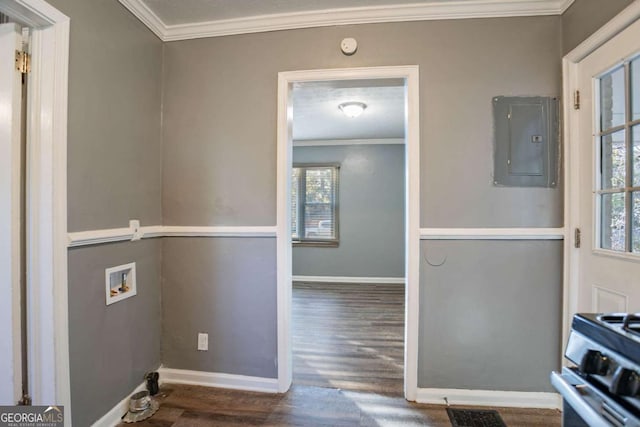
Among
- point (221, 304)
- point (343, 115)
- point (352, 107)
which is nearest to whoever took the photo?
point (221, 304)

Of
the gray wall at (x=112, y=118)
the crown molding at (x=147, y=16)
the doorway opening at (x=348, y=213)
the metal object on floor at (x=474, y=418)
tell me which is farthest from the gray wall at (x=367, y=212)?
the gray wall at (x=112, y=118)

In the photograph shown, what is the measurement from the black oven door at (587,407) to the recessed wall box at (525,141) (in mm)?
1282

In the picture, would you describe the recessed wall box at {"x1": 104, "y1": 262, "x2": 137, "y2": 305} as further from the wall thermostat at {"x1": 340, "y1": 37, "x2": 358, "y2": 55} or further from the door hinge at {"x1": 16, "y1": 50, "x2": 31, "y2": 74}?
the wall thermostat at {"x1": 340, "y1": 37, "x2": 358, "y2": 55}

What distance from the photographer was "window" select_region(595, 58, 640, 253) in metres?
1.40

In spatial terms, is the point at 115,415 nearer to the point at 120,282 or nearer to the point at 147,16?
the point at 120,282

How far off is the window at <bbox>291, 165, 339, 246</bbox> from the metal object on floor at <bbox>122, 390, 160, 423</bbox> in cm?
375

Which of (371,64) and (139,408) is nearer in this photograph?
(139,408)

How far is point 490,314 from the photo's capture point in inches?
73.9

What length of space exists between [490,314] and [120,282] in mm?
2267

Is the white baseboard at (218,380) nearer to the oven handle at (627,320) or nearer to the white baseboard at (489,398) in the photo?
the white baseboard at (489,398)

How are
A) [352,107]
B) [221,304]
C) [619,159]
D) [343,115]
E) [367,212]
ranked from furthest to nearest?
1. [367,212]
2. [343,115]
3. [352,107]
4. [221,304]
5. [619,159]

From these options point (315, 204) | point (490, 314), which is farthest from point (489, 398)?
point (315, 204)

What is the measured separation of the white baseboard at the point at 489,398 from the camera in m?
1.84

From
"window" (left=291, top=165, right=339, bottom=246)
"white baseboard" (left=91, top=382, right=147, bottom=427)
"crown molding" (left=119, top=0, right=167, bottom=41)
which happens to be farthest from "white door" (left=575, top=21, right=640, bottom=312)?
"window" (left=291, top=165, right=339, bottom=246)
